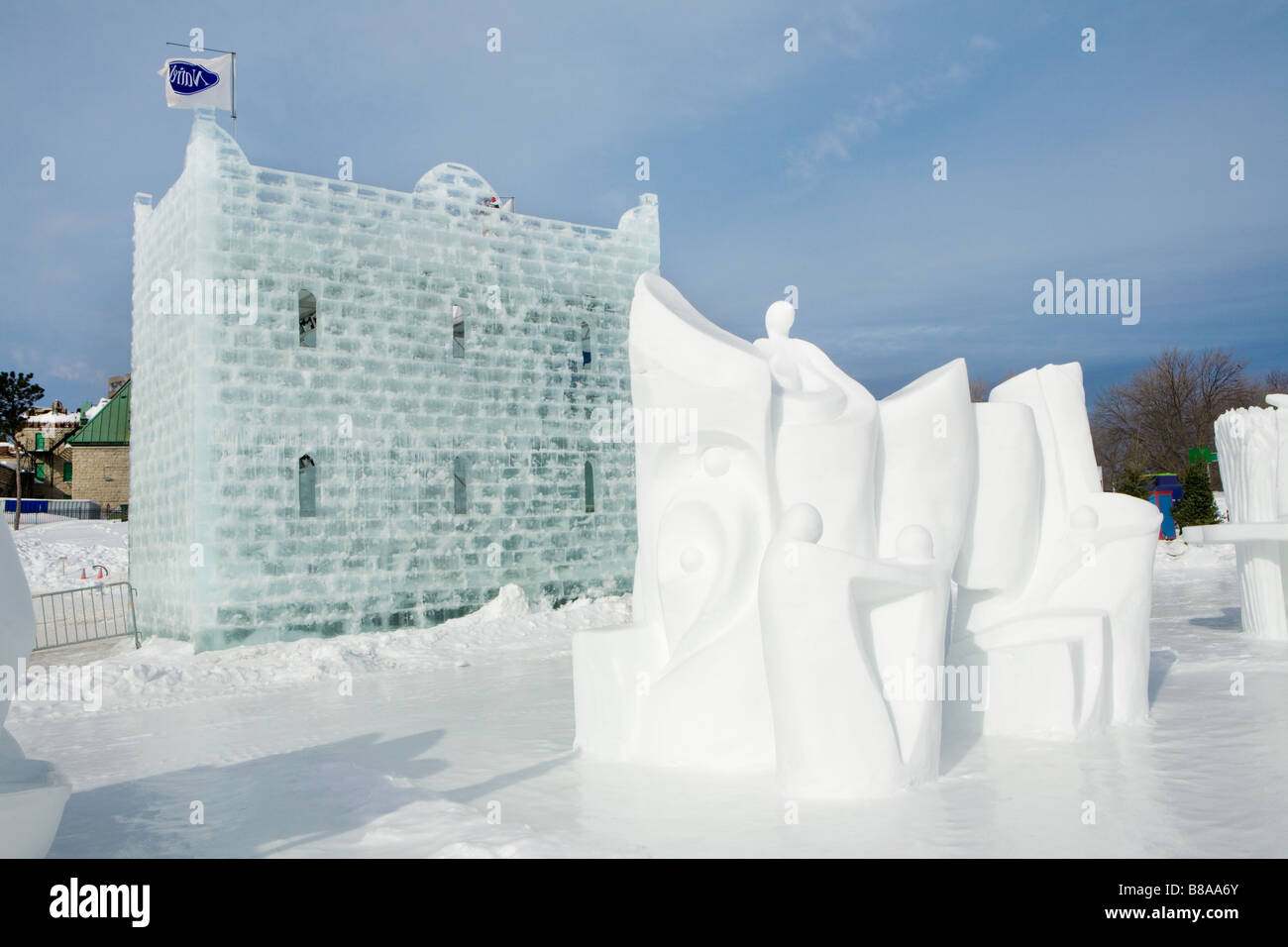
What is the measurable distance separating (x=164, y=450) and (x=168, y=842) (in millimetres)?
10142

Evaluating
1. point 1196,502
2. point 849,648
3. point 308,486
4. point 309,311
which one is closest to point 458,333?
point 309,311

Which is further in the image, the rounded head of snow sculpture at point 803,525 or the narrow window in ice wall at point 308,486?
the narrow window in ice wall at point 308,486

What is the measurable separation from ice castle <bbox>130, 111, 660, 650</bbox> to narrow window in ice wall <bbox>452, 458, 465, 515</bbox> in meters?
0.03

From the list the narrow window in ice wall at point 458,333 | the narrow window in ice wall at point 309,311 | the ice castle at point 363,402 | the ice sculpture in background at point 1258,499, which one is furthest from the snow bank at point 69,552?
the ice sculpture in background at point 1258,499

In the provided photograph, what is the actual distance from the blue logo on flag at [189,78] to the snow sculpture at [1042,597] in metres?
11.5

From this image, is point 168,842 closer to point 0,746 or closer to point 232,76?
point 0,746

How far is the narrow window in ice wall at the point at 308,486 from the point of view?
14275 mm

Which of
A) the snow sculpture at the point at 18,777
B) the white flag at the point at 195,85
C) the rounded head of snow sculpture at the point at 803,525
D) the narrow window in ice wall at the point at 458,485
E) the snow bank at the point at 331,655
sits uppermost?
the white flag at the point at 195,85

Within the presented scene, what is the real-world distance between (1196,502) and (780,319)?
21.8 meters

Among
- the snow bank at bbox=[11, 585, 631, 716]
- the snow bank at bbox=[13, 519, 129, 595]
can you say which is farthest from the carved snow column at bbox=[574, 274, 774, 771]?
the snow bank at bbox=[13, 519, 129, 595]

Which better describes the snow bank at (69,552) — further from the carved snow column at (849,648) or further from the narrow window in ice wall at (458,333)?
the carved snow column at (849,648)

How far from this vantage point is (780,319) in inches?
284

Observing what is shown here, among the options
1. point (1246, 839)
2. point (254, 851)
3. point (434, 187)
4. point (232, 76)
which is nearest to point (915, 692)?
point (1246, 839)

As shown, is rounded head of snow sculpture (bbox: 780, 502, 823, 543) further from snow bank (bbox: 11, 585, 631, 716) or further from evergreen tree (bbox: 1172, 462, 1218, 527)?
evergreen tree (bbox: 1172, 462, 1218, 527)
